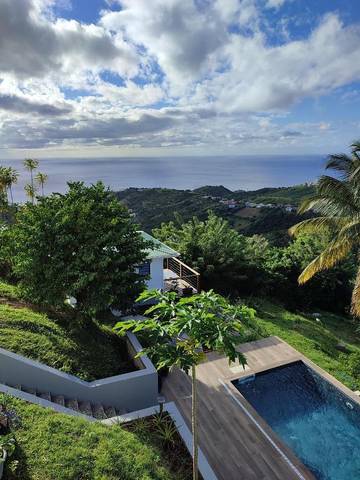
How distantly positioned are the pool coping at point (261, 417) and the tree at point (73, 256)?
12.8 ft

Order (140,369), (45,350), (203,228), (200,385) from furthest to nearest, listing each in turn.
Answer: (203,228), (200,385), (140,369), (45,350)

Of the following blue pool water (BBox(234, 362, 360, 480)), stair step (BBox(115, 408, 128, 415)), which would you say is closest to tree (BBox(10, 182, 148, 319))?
stair step (BBox(115, 408, 128, 415))

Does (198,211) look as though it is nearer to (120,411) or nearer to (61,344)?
(61,344)

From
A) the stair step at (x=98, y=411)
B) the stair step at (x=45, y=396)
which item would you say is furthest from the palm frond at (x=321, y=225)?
the stair step at (x=45, y=396)

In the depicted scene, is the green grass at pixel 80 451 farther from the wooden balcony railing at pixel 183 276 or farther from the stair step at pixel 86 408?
the wooden balcony railing at pixel 183 276

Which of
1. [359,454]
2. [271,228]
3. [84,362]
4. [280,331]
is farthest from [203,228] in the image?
[271,228]

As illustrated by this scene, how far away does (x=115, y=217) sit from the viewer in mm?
9312

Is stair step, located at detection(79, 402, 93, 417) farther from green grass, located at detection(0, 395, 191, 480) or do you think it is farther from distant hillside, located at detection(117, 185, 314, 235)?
distant hillside, located at detection(117, 185, 314, 235)

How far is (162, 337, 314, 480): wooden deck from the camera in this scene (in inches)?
246

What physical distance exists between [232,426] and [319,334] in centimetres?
751

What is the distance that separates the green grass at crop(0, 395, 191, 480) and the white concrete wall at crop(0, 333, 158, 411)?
937 mm

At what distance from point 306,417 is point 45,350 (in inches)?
272

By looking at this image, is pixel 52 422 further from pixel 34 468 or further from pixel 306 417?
pixel 306 417

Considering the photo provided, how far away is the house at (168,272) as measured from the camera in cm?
1345
